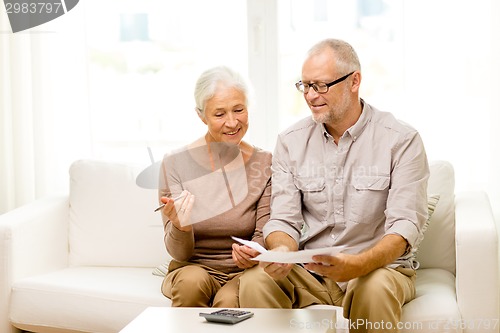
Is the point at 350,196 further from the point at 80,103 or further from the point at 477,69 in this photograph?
the point at 80,103

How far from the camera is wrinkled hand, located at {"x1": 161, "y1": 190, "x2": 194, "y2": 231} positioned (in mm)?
2584

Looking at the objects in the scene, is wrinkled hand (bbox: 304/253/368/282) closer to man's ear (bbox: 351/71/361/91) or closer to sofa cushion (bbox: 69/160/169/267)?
man's ear (bbox: 351/71/361/91)

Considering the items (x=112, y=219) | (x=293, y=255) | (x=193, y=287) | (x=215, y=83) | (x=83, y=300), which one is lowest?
(x=83, y=300)

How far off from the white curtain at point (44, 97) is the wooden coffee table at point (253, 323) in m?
1.72

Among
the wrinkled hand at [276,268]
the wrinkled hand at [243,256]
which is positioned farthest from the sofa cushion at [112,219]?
the wrinkled hand at [276,268]

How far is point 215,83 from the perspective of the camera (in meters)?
2.88

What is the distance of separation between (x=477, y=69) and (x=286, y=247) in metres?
1.35

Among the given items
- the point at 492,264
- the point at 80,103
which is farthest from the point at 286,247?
the point at 80,103

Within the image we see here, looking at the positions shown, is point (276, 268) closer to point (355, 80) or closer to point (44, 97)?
point (355, 80)

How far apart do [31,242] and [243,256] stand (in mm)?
1049

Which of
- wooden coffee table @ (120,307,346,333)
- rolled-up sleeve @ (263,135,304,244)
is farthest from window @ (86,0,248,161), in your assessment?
wooden coffee table @ (120,307,346,333)

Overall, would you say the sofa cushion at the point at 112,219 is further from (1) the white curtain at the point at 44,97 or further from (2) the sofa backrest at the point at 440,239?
(2) the sofa backrest at the point at 440,239

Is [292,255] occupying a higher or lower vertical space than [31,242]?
higher

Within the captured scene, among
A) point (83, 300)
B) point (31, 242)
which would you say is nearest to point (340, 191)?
point (83, 300)
